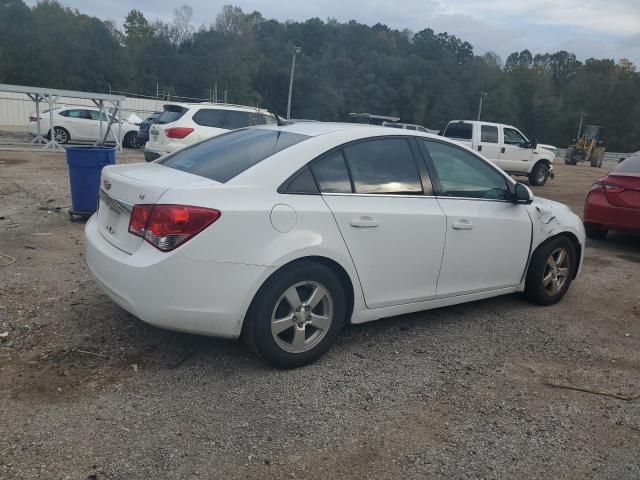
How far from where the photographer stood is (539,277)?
5.03 m

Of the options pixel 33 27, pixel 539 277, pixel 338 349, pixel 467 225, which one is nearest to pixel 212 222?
pixel 338 349

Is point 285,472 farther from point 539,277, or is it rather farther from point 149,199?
point 539,277

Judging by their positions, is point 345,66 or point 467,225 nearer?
point 467,225

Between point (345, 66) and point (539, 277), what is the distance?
259 ft

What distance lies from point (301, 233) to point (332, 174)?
0.53 meters

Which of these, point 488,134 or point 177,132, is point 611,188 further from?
point 488,134

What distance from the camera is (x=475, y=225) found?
4402 millimetres

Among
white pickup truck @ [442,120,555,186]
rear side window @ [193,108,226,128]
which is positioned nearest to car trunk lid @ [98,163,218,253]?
rear side window @ [193,108,226,128]

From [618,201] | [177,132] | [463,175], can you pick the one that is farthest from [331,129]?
[177,132]

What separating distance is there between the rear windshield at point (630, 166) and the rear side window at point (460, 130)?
29.6ft

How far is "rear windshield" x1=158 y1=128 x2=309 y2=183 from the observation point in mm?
3672

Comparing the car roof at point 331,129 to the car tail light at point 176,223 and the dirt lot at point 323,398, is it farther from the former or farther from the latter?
the dirt lot at point 323,398

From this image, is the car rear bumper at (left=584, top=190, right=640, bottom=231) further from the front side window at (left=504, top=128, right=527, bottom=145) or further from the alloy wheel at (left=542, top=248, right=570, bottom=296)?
the front side window at (left=504, top=128, right=527, bottom=145)

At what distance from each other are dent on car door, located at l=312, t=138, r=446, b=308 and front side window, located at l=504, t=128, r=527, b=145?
14.2 metres
